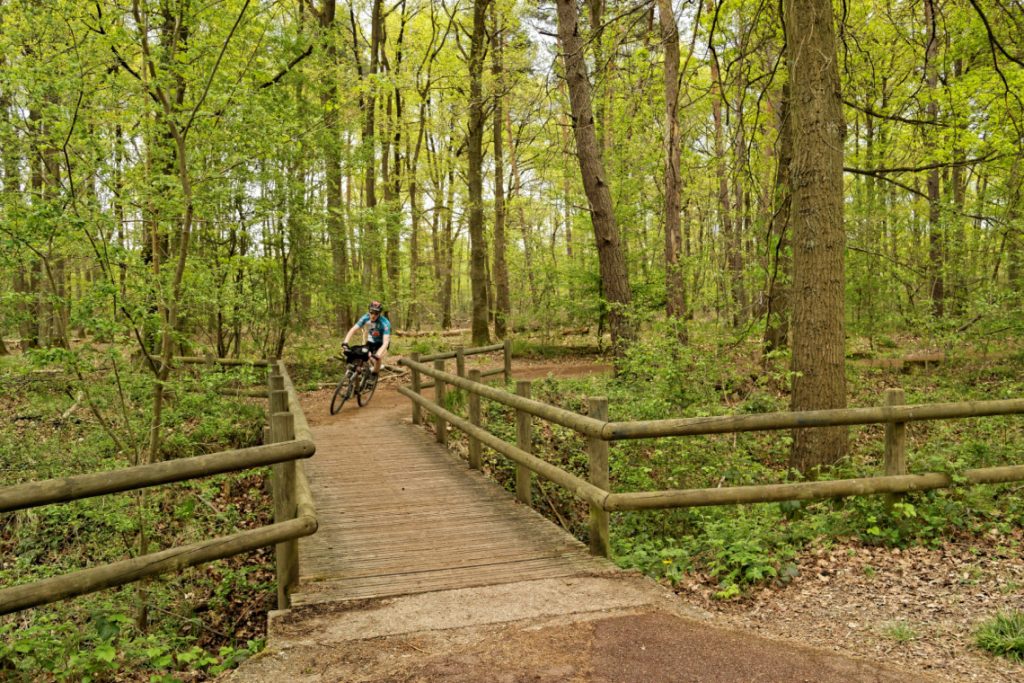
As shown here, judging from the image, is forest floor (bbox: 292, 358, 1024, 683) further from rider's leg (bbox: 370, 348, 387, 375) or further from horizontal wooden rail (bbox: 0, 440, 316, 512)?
rider's leg (bbox: 370, 348, 387, 375)

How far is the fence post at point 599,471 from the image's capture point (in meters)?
5.32

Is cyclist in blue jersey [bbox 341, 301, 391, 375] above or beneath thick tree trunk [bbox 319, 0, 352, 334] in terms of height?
beneath

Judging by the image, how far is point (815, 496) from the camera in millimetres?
5371

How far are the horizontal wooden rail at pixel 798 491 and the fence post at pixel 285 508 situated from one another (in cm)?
245

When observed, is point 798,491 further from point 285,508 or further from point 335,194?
point 335,194

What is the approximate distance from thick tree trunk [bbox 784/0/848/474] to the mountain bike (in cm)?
815

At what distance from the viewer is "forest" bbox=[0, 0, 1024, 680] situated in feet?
22.3

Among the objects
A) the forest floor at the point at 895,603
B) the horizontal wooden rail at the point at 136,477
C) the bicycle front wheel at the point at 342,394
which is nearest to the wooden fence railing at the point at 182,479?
the horizontal wooden rail at the point at 136,477

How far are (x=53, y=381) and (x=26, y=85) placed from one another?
6.98m

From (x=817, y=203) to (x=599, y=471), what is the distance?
3.98 m

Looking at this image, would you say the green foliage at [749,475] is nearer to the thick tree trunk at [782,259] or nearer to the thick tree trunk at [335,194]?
the thick tree trunk at [782,259]

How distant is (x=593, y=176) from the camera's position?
526 inches

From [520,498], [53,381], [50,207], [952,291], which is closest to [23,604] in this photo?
[50,207]

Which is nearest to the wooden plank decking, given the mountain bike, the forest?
the forest
